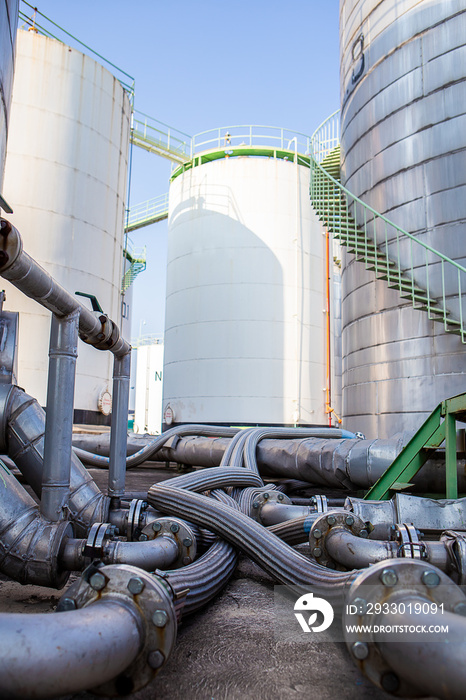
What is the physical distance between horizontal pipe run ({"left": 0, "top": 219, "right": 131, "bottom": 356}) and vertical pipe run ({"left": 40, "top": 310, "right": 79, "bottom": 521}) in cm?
13

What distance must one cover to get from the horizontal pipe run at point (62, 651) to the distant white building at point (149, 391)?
79.4 feet

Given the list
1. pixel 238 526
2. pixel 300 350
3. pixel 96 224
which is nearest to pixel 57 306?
pixel 238 526

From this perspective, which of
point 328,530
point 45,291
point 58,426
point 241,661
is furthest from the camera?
point 328,530

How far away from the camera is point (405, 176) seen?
7371 millimetres

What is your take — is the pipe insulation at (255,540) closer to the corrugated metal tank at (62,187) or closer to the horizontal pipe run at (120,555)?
the horizontal pipe run at (120,555)

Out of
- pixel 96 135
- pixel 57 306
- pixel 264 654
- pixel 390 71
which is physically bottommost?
pixel 264 654

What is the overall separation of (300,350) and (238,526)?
11.8m

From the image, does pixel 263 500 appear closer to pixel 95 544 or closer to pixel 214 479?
pixel 214 479

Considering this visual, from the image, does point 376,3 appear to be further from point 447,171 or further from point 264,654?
point 264,654

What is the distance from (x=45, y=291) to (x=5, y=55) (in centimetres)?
148

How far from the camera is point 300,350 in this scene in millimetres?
14148

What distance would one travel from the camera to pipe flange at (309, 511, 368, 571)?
2.47 m

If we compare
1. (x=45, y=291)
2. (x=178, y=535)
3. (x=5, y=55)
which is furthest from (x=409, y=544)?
(x=5, y=55)

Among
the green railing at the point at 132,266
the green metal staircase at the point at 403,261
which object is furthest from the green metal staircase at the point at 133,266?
the green metal staircase at the point at 403,261
